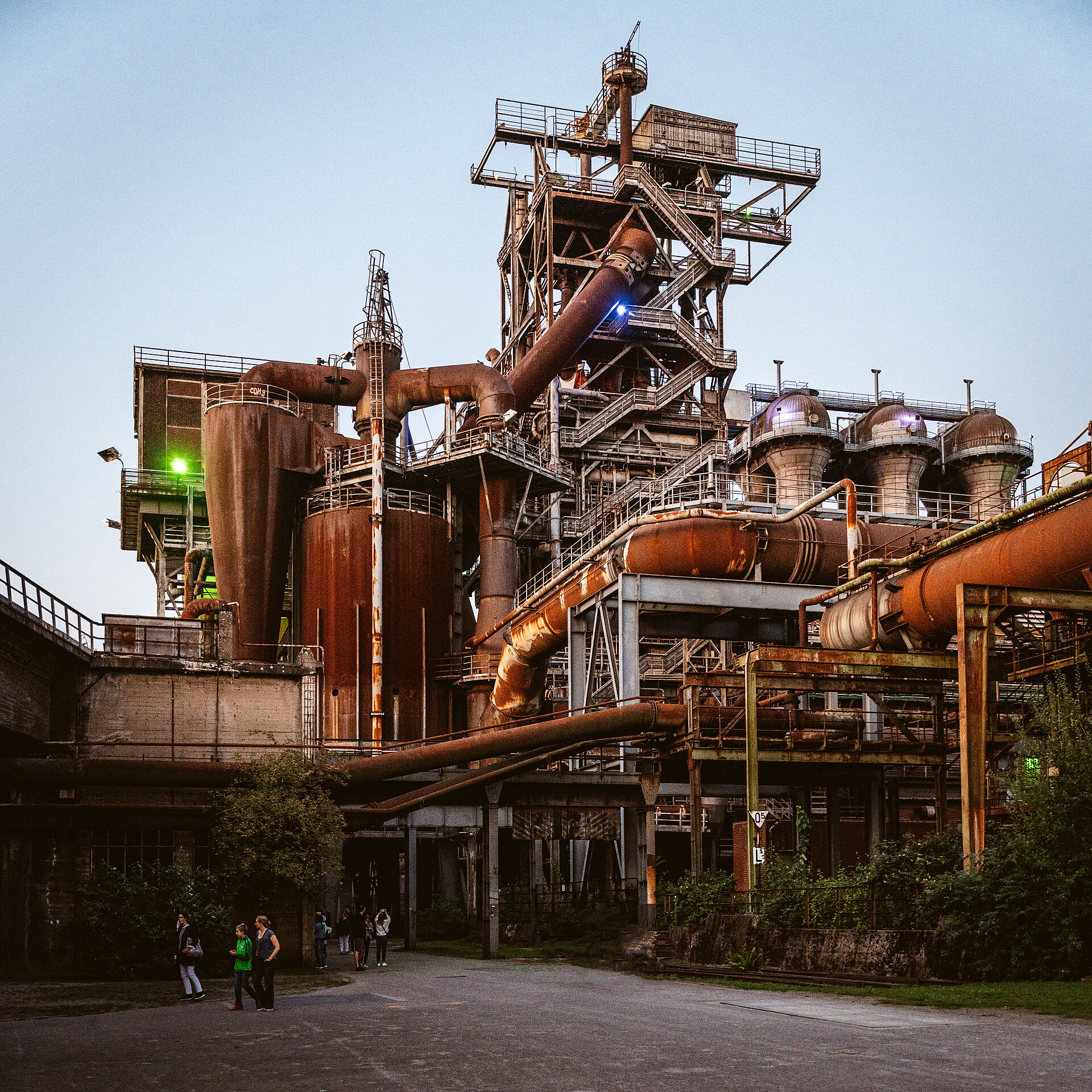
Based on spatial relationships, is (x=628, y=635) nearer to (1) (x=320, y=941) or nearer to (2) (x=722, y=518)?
(2) (x=722, y=518)

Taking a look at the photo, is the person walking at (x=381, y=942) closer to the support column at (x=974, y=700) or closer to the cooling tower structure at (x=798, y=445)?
the support column at (x=974, y=700)

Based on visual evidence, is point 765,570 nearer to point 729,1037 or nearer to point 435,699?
point 435,699

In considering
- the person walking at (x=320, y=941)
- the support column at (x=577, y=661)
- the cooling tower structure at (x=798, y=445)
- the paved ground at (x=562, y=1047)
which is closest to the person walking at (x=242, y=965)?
the paved ground at (x=562, y=1047)

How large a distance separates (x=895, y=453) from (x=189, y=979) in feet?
149

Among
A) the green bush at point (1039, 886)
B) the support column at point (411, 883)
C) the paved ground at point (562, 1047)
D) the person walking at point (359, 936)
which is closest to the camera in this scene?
the paved ground at point (562, 1047)

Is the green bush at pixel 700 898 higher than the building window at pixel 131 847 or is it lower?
lower

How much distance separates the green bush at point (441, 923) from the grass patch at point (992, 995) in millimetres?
25997

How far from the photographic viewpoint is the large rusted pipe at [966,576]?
22.5 metres

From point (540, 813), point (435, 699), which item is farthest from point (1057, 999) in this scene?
point (435, 699)

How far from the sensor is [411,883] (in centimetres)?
3700

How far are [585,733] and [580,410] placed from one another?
3326 centimetres

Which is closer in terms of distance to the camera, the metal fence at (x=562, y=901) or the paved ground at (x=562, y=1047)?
the paved ground at (x=562, y=1047)

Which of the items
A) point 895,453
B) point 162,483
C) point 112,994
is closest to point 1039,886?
point 112,994

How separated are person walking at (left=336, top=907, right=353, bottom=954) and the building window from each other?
14.1 ft
